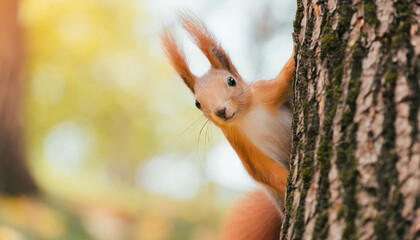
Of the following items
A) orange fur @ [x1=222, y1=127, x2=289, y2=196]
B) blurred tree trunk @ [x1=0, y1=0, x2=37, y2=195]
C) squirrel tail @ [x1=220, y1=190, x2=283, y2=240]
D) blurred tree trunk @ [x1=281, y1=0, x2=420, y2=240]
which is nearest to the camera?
blurred tree trunk @ [x1=281, y1=0, x2=420, y2=240]

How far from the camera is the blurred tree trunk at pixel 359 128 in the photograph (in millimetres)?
896

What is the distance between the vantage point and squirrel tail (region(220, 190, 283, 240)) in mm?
2074

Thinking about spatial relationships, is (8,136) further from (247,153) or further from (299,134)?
(299,134)

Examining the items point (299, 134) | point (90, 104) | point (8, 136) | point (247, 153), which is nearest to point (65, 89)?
point (90, 104)

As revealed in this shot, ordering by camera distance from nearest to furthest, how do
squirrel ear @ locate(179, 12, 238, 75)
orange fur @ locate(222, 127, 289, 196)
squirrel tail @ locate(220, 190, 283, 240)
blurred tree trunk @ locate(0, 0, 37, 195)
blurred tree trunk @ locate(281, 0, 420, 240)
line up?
blurred tree trunk @ locate(281, 0, 420, 240) < orange fur @ locate(222, 127, 289, 196) < squirrel ear @ locate(179, 12, 238, 75) < squirrel tail @ locate(220, 190, 283, 240) < blurred tree trunk @ locate(0, 0, 37, 195)

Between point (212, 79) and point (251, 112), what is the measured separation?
0.75ft

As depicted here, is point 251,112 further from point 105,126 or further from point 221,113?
point 105,126

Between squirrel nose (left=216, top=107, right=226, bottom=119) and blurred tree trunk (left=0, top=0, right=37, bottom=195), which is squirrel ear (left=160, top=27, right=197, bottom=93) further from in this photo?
blurred tree trunk (left=0, top=0, right=37, bottom=195)

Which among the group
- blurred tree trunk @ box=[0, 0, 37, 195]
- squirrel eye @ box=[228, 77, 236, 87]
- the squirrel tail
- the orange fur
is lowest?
the squirrel tail

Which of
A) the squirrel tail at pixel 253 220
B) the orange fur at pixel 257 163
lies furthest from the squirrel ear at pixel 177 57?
the squirrel tail at pixel 253 220

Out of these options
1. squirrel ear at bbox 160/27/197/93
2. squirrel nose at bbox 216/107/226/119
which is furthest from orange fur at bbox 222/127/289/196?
squirrel ear at bbox 160/27/197/93

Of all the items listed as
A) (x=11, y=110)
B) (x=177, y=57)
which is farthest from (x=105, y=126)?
(x=177, y=57)

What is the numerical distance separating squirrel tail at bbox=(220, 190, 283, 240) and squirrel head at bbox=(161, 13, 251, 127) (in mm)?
475

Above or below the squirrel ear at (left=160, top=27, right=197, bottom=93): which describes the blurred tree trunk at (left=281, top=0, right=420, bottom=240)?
below
